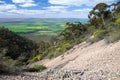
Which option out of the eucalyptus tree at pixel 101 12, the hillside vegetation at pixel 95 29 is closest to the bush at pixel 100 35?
the hillside vegetation at pixel 95 29

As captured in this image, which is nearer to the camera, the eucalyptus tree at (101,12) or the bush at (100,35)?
the bush at (100,35)

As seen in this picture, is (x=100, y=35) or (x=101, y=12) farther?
(x=101, y=12)

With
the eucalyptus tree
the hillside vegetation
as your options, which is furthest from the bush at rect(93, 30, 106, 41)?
the eucalyptus tree

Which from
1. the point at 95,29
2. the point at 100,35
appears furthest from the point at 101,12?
the point at 100,35

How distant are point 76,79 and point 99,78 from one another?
882mm

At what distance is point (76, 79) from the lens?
10.1 metres

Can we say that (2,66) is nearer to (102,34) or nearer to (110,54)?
(110,54)

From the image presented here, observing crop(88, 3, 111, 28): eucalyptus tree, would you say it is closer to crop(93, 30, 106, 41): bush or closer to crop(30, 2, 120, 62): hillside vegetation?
crop(30, 2, 120, 62): hillside vegetation

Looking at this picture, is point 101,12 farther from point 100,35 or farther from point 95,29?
point 100,35

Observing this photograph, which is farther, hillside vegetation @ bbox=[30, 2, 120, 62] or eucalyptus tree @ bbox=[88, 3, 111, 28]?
eucalyptus tree @ bbox=[88, 3, 111, 28]

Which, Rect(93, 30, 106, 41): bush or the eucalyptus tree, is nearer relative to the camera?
Rect(93, 30, 106, 41): bush

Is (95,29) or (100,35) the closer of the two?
(100,35)

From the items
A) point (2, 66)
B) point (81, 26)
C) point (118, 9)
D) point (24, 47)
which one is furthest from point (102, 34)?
point (24, 47)

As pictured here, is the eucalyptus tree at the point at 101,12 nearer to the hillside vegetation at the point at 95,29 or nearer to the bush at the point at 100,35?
the hillside vegetation at the point at 95,29
